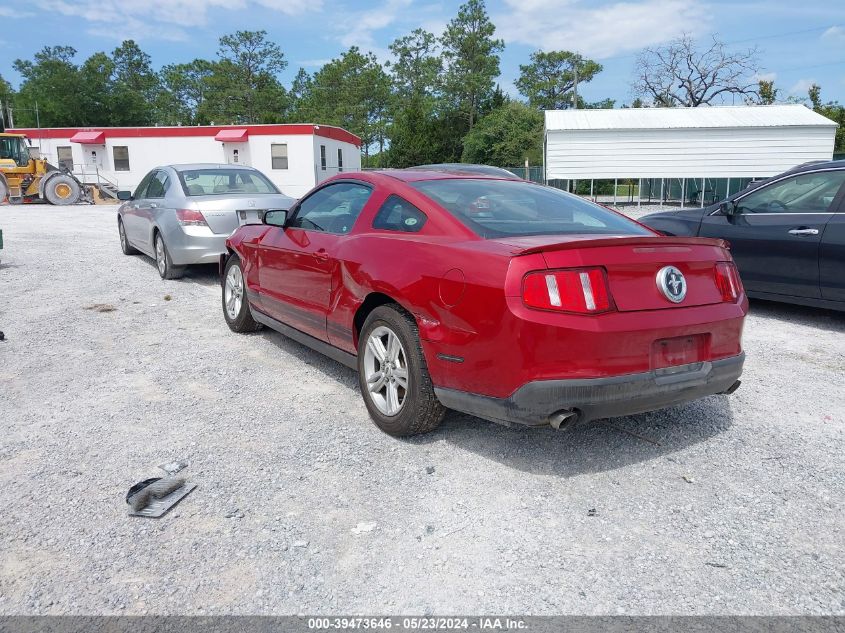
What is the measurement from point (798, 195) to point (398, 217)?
477cm

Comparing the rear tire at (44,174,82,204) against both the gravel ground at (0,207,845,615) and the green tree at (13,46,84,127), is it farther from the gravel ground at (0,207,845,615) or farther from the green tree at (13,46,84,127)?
A: the green tree at (13,46,84,127)

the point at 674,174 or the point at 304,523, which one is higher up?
the point at 674,174

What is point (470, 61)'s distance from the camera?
6656 cm

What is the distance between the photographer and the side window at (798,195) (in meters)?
6.41

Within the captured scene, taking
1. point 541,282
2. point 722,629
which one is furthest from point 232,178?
point 722,629

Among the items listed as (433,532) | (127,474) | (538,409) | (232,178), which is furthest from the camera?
(232,178)

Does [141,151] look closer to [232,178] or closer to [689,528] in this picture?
[232,178]

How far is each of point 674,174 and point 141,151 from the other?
24.0 meters

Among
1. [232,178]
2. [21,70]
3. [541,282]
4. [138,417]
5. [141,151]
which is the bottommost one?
[138,417]

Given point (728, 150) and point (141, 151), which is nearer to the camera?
point (728, 150)

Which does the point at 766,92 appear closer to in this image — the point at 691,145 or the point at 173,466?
the point at 691,145

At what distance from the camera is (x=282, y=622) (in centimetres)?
232

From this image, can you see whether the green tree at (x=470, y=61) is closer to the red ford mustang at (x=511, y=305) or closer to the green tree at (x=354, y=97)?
the green tree at (x=354, y=97)

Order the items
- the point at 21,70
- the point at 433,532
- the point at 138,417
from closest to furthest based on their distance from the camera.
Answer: the point at 433,532, the point at 138,417, the point at 21,70
